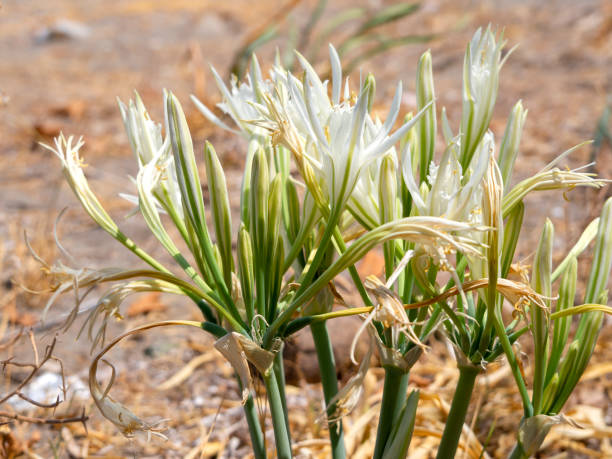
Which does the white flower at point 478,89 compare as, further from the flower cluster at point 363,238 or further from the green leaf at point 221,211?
Result: the green leaf at point 221,211

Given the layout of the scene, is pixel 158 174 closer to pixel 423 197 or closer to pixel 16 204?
pixel 423 197

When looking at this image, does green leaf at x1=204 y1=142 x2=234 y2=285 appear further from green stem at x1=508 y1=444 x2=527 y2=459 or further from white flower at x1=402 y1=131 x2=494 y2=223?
green stem at x1=508 y1=444 x2=527 y2=459

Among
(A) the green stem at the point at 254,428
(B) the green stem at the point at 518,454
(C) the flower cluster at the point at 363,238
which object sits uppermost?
(C) the flower cluster at the point at 363,238

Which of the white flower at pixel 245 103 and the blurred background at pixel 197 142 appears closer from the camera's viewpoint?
the white flower at pixel 245 103

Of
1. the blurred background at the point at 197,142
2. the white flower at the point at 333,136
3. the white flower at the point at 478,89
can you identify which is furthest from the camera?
the blurred background at the point at 197,142

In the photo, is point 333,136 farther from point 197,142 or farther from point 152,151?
point 197,142

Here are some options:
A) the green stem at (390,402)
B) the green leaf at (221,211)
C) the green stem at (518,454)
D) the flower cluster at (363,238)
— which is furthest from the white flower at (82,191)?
the green stem at (518,454)
